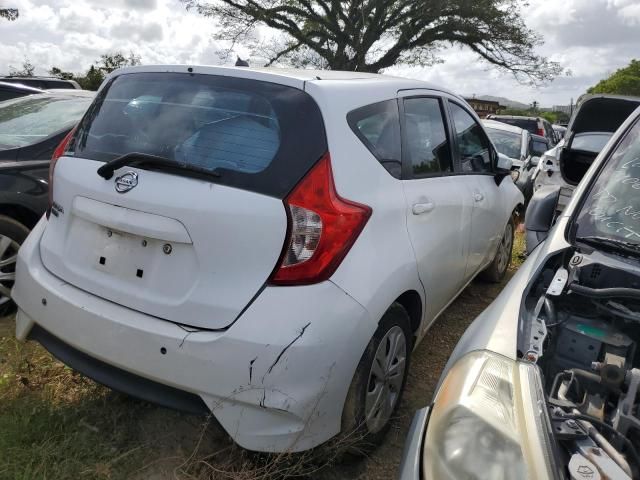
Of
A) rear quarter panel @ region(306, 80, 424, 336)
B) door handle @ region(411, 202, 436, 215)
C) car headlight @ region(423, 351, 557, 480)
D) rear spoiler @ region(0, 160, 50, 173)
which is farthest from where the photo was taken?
rear spoiler @ region(0, 160, 50, 173)

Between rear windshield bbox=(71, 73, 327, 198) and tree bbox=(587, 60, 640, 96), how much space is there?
176 feet

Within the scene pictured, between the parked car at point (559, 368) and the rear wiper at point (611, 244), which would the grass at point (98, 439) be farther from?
the rear wiper at point (611, 244)

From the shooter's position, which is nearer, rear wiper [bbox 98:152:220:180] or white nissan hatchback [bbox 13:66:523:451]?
white nissan hatchback [bbox 13:66:523:451]

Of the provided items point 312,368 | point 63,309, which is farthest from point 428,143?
point 63,309

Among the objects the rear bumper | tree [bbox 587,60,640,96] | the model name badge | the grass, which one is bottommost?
the grass

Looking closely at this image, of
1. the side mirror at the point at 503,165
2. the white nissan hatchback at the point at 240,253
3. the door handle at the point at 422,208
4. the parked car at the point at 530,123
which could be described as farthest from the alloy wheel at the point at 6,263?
the parked car at the point at 530,123

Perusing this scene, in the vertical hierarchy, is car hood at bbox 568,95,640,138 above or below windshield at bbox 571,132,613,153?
above

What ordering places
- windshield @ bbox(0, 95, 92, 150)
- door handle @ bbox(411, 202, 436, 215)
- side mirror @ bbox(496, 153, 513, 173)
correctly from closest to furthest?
door handle @ bbox(411, 202, 436, 215)
windshield @ bbox(0, 95, 92, 150)
side mirror @ bbox(496, 153, 513, 173)

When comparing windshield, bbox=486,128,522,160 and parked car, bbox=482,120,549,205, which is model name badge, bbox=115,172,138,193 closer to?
parked car, bbox=482,120,549,205

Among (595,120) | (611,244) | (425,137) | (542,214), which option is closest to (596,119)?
(595,120)

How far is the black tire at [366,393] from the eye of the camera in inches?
85.8

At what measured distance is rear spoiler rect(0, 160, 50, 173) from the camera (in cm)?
343

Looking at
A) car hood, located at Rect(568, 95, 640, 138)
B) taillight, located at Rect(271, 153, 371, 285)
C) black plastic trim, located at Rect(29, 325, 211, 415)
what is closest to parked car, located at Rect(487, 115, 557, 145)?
car hood, located at Rect(568, 95, 640, 138)

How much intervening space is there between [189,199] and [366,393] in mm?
1100
